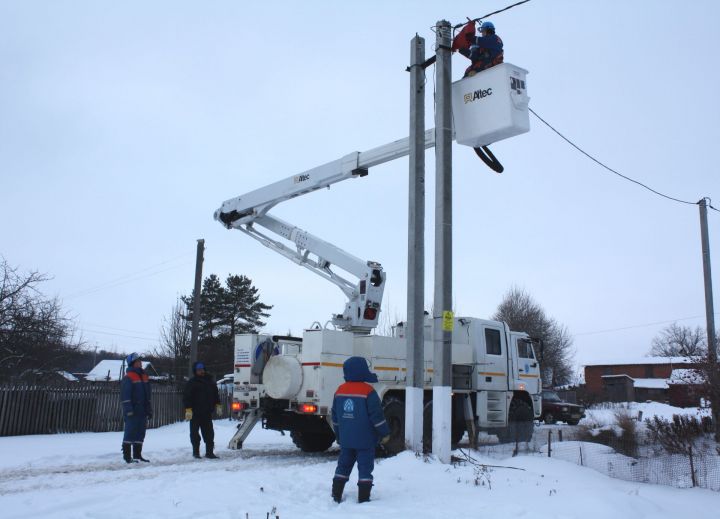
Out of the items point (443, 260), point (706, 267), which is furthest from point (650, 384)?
point (443, 260)

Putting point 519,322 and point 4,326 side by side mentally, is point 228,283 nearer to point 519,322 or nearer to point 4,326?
point 519,322

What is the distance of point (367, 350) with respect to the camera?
12.3m

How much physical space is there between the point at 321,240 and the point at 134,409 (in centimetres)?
585

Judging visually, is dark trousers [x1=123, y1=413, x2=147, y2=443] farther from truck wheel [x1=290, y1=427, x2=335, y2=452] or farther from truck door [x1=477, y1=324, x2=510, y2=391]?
truck door [x1=477, y1=324, x2=510, y2=391]

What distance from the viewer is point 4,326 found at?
2166cm

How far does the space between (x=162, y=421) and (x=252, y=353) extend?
8942mm

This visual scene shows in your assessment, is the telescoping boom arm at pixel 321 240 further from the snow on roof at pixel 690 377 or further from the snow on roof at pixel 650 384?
the snow on roof at pixel 650 384

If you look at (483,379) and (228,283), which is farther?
(228,283)

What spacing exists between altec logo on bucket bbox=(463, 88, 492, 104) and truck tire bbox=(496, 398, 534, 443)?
695 cm

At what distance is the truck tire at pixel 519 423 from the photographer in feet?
48.1

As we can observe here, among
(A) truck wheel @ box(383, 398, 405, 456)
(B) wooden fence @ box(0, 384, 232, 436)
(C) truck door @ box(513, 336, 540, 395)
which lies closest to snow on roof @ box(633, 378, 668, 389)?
(C) truck door @ box(513, 336, 540, 395)

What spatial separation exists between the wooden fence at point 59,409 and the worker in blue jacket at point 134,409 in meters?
6.18

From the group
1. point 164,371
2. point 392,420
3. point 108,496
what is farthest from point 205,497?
point 164,371

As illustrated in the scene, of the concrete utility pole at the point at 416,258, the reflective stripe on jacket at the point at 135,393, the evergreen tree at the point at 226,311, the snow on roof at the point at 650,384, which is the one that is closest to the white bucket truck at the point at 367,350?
the concrete utility pole at the point at 416,258
